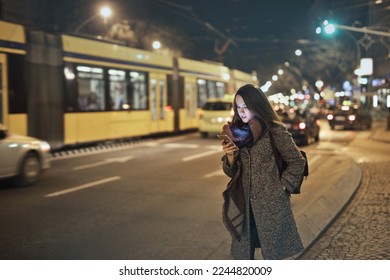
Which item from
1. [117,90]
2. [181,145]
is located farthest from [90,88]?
[181,145]

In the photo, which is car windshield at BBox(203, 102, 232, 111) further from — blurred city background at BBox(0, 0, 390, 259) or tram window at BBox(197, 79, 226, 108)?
tram window at BBox(197, 79, 226, 108)

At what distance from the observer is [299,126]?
2236 centimetres

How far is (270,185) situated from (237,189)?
0.25 meters

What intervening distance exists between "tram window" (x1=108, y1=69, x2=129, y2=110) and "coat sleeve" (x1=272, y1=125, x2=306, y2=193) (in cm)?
1674

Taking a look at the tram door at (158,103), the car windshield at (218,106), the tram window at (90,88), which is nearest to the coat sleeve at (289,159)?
the tram window at (90,88)

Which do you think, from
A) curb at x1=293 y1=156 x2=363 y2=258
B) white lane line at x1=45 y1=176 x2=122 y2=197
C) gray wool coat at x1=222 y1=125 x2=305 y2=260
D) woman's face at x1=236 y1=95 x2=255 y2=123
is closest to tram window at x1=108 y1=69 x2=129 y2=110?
white lane line at x1=45 y1=176 x2=122 y2=197

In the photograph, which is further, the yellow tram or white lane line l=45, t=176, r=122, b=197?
the yellow tram

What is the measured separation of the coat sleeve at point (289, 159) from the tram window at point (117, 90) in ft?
54.9

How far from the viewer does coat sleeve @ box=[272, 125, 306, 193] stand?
3.96 metres

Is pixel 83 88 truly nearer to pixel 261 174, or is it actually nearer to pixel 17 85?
pixel 17 85

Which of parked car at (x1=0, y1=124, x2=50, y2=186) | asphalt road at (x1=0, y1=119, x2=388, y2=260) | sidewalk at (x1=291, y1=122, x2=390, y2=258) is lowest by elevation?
asphalt road at (x1=0, y1=119, x2=388, y2=260)

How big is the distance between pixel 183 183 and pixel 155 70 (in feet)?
42.0

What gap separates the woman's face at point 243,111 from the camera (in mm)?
4045
